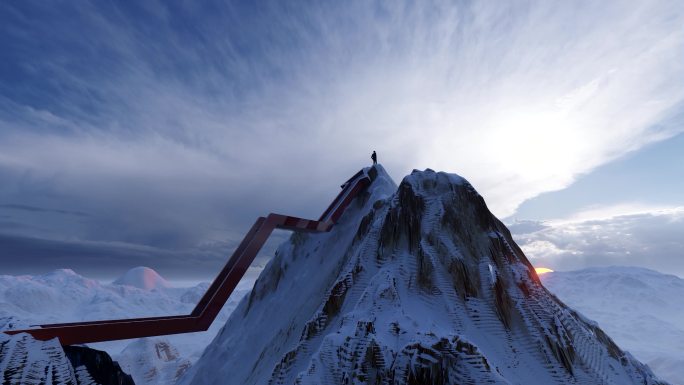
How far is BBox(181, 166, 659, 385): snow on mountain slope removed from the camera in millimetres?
11180

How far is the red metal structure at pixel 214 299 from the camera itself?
14.3m

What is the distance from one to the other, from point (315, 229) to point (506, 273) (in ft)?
45.2

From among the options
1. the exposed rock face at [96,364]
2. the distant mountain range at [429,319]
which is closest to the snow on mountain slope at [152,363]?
the exposed rock face at [96,364]

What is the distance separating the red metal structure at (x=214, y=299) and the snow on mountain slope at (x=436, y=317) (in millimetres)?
4398

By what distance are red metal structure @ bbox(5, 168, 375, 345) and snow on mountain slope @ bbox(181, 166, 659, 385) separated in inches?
173

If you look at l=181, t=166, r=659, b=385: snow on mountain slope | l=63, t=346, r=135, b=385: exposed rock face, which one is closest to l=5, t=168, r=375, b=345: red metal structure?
l=63, t=346, r=135, b=385: exposed rock face

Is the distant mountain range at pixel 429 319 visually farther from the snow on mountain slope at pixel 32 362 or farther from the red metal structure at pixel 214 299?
the red metal structure at pixel 214 299

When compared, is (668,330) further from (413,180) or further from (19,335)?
(19,335)

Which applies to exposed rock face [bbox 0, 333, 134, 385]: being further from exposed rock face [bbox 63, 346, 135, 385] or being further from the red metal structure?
the red metal structure

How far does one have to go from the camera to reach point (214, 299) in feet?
65.1

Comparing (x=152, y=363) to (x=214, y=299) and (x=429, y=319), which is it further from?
(x=429, y=319)

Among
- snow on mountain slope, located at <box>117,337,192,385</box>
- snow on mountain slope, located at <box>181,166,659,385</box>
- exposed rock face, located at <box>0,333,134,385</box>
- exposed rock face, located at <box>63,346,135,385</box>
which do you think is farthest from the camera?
snow on mountain slope, located at <box>117,337,192,385</box>

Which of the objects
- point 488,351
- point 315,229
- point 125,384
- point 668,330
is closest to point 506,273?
point 488,351

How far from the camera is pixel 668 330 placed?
174500mm
